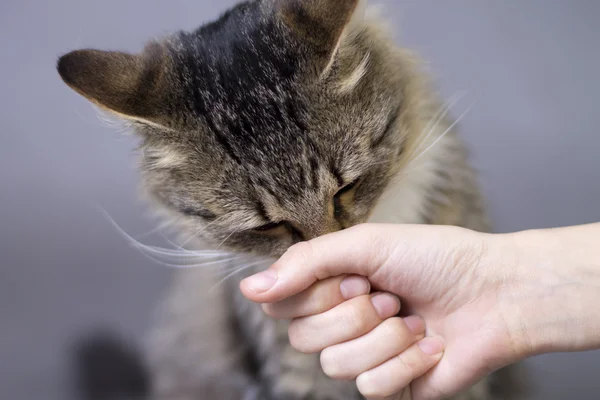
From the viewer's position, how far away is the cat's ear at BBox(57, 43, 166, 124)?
0.86 m

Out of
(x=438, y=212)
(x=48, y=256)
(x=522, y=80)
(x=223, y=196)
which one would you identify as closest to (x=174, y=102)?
(x=223, y=196)

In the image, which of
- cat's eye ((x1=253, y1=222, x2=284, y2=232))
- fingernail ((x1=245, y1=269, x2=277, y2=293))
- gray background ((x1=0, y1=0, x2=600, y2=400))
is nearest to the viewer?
fingernail ((x1=245, y1=269, x2=277, y2=293))

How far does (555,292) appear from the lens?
0.88 metres

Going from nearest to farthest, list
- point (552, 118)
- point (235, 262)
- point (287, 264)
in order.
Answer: point (287, 264)
point (235, 262)
point (552, 118)

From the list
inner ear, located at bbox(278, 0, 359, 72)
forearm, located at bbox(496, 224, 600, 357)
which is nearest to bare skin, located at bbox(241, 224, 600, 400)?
forearm, located at bbox(496, 224, 600, 357)

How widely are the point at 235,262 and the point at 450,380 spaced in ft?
1.52

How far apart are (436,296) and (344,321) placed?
15 cm

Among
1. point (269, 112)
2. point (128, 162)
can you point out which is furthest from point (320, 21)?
point (128, 162)

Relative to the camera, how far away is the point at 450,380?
0.92 m

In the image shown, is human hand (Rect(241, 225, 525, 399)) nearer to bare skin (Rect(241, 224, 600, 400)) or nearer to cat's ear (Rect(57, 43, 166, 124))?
bare skin (Rect(241, 224, 600, 400))

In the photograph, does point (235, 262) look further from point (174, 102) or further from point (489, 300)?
point (489, 300)

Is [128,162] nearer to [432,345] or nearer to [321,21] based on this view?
[321,21]

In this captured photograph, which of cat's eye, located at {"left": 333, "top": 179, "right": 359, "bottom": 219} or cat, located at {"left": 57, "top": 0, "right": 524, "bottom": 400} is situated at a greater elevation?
cat, located at {"left": 57, "top": 0, "right": 524, "bottom": 400}

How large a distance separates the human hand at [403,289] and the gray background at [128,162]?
1.77 ft
